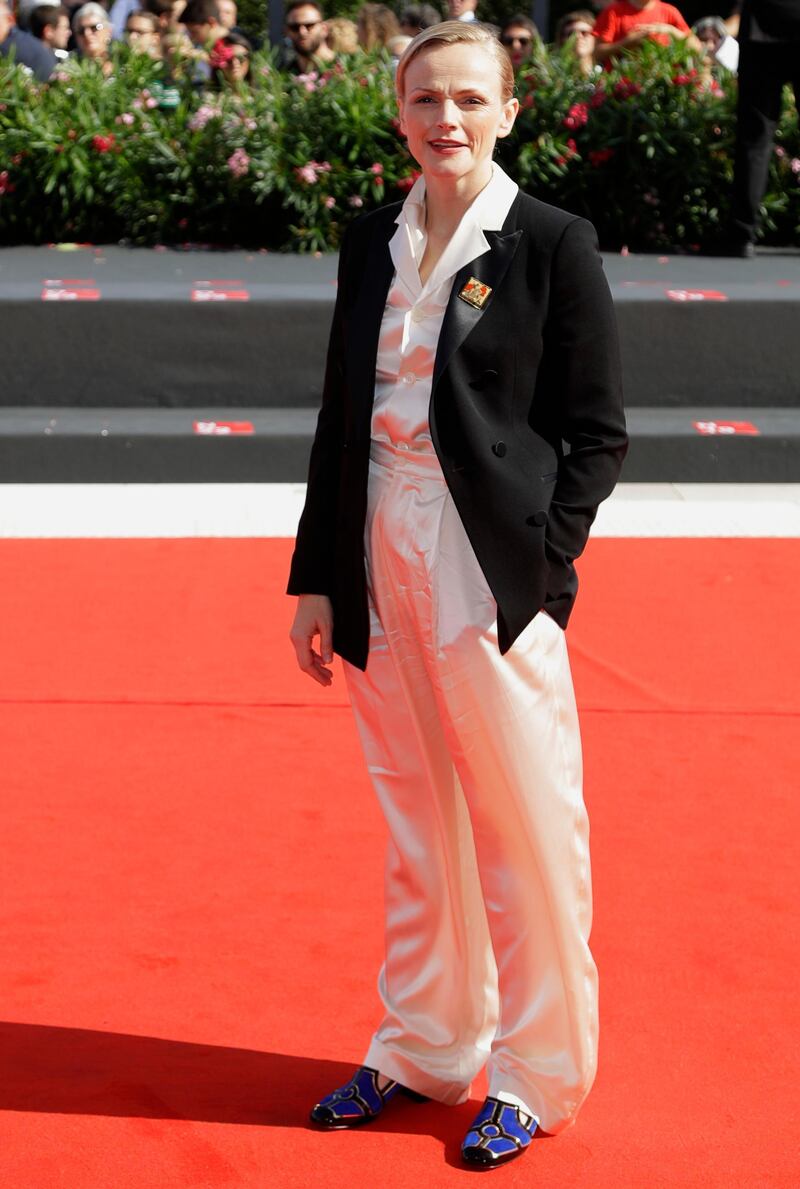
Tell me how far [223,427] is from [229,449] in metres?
0.14

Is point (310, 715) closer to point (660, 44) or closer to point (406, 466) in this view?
point (406, 466)

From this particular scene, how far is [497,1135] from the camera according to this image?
2.66 m

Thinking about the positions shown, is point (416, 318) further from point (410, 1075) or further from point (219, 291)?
point (219, 291)

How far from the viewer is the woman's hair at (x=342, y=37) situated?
1004cm

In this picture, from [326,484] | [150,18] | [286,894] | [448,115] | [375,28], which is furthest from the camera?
[150,18]

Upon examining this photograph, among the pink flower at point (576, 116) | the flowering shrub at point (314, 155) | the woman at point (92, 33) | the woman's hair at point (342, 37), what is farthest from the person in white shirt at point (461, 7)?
the woman at point (92, 33)

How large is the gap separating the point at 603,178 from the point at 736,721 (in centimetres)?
525

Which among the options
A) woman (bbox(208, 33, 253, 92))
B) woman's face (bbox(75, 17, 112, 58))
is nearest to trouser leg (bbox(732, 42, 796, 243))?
woman (bbox(208, 33, 253, 92))

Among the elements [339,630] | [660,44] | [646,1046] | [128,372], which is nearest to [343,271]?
[339,630]

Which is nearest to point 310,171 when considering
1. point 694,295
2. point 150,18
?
point 694,295

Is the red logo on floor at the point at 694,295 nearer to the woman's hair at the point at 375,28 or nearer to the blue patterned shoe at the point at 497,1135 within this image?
the woman's hair at the point at 375,28

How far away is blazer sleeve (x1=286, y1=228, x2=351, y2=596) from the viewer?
2709mm

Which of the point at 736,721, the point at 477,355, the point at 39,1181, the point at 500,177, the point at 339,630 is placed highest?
the point at 500,177

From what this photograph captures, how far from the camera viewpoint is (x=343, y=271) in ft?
8.95
